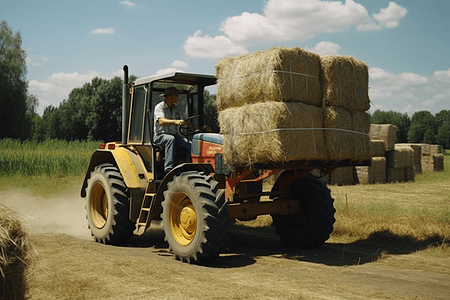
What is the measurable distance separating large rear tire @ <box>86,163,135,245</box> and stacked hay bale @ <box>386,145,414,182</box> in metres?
13.5

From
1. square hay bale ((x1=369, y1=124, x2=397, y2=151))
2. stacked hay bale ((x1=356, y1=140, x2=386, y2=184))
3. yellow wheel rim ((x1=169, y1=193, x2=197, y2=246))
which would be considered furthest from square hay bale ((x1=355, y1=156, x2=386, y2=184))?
yellow wheel rim ((x1=169, y1=193, x2=197, y2=246))

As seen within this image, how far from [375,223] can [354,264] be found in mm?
2837

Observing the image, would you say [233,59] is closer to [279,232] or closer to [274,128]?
[274,128]

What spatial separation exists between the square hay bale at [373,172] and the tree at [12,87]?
111ft

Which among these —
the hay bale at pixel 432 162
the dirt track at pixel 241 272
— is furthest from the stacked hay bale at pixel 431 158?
the dirt track at pixel 241 272

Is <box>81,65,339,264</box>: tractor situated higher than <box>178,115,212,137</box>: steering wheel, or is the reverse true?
<box>178,115,212,137</box>: steering wheel

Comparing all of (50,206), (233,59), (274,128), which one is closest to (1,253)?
(274,128)

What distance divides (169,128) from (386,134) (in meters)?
13.4

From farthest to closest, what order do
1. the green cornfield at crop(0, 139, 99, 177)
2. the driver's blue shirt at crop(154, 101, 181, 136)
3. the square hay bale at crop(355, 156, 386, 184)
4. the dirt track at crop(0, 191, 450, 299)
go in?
the green cornfield at crop(0, 139, 99, 177)
the square hay bale at crop(355, 156, 386, 184)
the driver's blue shirt at crop(154, 101, 181, 136)
the dirt track at crop(0, 191, 450, 299)

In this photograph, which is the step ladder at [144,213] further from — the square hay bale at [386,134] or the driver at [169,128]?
the square hay bale at [386,134]

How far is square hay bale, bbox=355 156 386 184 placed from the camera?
17922 mm

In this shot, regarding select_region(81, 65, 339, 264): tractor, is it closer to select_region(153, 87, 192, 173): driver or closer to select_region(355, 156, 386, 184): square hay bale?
select_region(153, 87, 192, 173): driver

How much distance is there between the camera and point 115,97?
55.2m

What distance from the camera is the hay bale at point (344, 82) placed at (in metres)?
6.86
